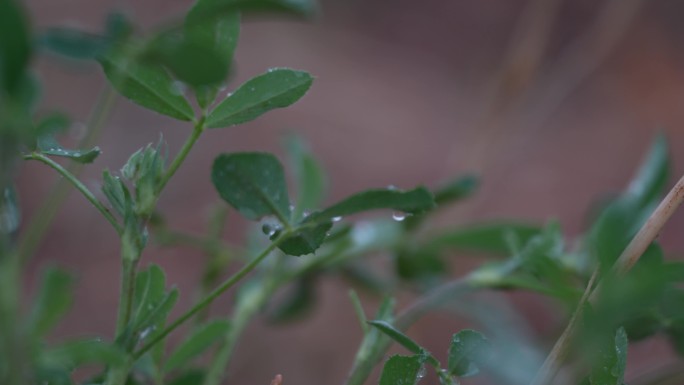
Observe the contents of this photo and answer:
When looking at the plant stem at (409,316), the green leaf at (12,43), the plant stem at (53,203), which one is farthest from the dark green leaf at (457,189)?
the green leaf at (12,43)

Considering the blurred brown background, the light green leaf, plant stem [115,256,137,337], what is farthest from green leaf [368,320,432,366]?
the blurred brown background

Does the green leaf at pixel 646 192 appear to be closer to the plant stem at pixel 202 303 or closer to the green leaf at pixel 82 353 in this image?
the plant stem at pixel 202 303

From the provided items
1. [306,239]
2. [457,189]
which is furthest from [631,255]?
[457,189]

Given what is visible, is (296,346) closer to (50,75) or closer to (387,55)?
(50,75)

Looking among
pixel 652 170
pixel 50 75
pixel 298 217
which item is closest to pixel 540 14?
pixel 652 170

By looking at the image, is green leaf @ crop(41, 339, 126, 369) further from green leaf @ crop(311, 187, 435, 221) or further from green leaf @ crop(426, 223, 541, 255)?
green leaf @ crop(426, 223, 541, 255)

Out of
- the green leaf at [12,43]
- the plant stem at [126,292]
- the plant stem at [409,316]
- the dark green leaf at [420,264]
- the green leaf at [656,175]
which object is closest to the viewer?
the green leaf at [12,43]
